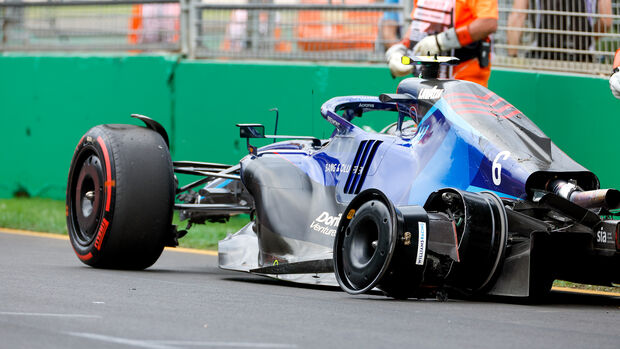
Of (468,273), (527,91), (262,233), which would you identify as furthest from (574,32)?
(468,273)

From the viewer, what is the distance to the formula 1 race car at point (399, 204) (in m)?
6.45

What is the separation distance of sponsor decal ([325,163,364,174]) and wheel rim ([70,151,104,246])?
1700mm

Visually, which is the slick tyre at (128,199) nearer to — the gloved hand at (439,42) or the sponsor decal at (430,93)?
the sponsor decal at (430,93)

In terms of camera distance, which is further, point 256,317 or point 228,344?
point 256,317

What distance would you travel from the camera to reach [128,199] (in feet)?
27.0

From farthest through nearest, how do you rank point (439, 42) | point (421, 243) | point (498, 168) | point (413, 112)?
point (439, 42), point (413, 112), point (498, 168), point (421, 243)

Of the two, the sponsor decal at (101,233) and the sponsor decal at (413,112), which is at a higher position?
the sponsor decal at (413,112)

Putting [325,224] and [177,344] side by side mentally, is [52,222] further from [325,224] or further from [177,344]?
[177,344]

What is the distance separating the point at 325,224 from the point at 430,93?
1.09m

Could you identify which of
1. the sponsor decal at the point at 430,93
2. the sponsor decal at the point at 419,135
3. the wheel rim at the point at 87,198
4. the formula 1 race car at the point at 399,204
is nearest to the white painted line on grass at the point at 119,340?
the formula 1 race car at the point at 399,204

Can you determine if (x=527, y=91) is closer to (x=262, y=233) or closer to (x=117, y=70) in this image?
(x=262, y=233)

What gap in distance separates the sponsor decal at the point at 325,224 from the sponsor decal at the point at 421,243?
1266mm

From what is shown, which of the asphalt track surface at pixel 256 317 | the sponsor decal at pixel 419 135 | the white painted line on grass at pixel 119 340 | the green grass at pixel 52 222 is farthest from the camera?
the green grass at pixel 52 222

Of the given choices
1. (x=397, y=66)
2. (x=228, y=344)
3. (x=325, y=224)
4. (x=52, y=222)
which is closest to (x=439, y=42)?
(x=397, y=66)
